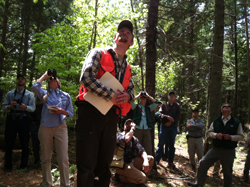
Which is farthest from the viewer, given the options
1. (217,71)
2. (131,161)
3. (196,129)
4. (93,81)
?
(196,129)

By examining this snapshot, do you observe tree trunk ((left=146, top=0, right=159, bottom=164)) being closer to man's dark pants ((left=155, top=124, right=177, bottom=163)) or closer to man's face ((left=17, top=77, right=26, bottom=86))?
man's dark pants ((left=155, top=124, right=177, bottom=163))

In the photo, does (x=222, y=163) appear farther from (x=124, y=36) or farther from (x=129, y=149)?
(x=124, y=36)

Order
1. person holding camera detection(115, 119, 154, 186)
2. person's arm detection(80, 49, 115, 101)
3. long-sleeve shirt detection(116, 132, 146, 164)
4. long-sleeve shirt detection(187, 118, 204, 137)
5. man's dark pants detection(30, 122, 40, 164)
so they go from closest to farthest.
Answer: person's arm detection(80, 49, 115, 101) → person holding camera detection(115, 119, 154, 186) → long-sleeve shirt detection(116, 132, 146, 164) → man's dark pants detection(30, 122, 40, 164) → long-sleeve shirt detection(187, 118, 204, 137)

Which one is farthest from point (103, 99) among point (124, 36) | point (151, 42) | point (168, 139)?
point (168, 139)

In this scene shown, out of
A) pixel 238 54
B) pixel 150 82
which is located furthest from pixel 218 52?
pixel 238 54

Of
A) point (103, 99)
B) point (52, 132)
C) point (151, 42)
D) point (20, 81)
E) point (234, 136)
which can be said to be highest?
point (151, 42)

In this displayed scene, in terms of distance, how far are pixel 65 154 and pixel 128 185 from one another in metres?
1.69

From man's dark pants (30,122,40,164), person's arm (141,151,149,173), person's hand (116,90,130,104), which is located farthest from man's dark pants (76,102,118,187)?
man's dark pants (30,122,40,164)

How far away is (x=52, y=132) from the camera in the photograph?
13.4 feet

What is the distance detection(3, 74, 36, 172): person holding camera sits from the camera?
5.17 metres

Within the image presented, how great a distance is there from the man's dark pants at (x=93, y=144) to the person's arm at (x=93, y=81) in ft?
0.62

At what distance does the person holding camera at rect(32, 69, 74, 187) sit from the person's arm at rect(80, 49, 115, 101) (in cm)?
196

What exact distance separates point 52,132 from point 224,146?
13.9 ft

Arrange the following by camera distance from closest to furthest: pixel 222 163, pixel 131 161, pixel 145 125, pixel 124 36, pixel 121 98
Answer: pixel 121 98 → pixel 124 36 → pixel 131 161 → pixel 222 163 → pixel 145 125
